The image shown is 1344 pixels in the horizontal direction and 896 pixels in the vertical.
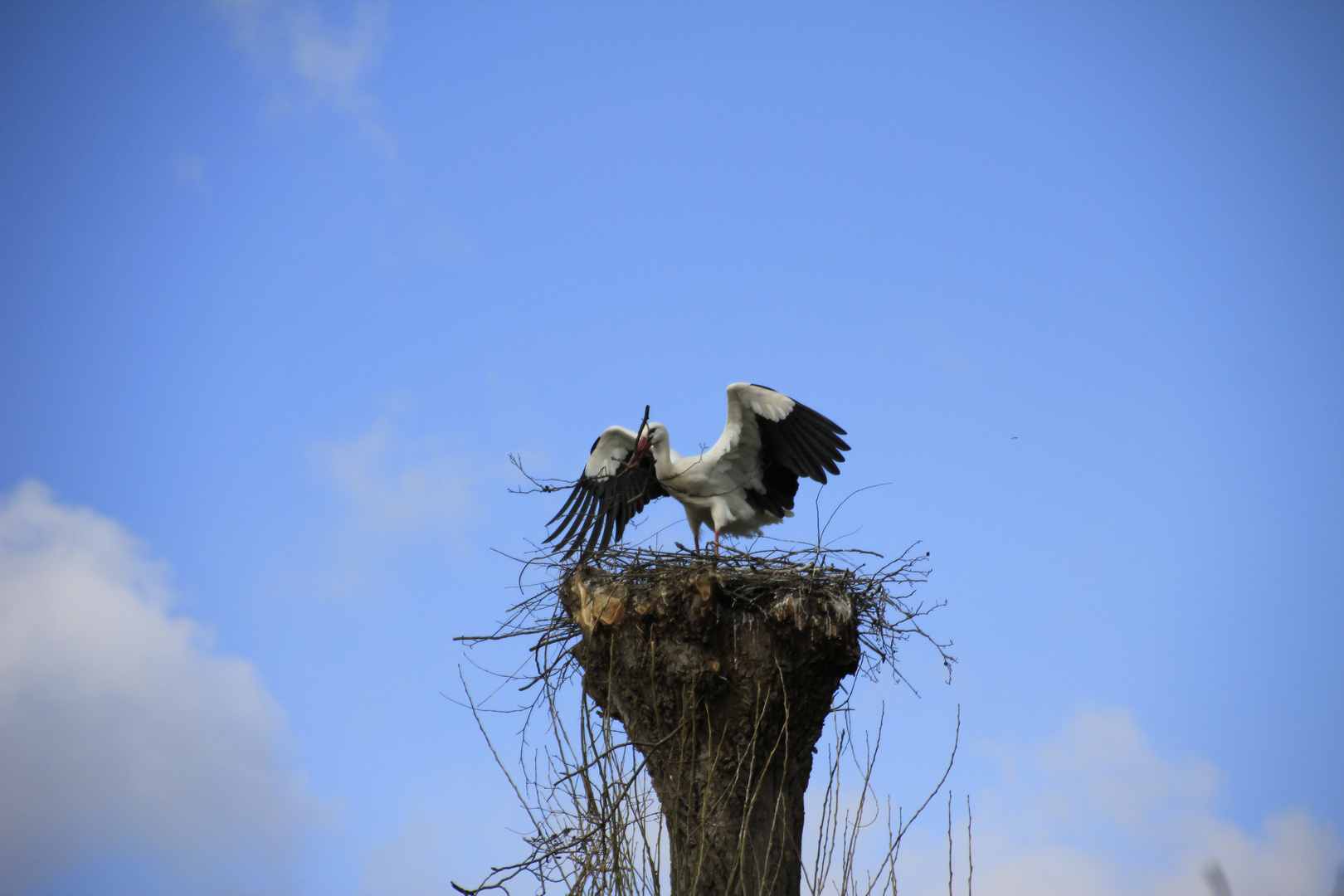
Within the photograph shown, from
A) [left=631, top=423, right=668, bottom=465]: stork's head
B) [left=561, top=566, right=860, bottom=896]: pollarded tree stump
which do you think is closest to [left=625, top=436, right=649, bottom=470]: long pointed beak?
[left=631, top=423, right=668, bottom=465]: stork's head

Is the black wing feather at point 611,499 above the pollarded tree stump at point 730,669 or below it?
above

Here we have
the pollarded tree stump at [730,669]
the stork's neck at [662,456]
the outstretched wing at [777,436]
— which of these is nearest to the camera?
the pollarded tree stump at [730,669]

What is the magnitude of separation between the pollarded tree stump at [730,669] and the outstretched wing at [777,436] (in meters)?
1.70

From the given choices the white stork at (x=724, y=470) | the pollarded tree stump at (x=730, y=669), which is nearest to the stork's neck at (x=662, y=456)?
the white stork at (x=724, y=470)

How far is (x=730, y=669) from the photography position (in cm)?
527

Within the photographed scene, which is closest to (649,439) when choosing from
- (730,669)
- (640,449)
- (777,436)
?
(640,449)

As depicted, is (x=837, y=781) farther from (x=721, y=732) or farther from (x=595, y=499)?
(x=595, y=499)

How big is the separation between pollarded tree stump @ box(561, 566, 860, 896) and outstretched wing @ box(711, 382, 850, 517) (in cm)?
170

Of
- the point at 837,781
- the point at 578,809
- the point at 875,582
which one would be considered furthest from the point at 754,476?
the point at 578,809

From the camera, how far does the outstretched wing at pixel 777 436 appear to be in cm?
701

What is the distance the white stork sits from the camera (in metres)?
7.02

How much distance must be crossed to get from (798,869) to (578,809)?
64.8 inches

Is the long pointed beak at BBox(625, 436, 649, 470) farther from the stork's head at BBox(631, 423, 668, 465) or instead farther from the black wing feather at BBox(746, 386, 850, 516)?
the black wing feather at BBox(746, 386, 850, 516)

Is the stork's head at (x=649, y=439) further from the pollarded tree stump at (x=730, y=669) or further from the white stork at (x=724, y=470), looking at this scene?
the pollarded tree stump at (x=730, y=669)
